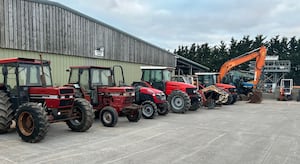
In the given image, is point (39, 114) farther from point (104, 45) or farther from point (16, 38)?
point (104, 45)

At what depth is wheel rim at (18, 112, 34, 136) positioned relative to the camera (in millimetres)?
5949

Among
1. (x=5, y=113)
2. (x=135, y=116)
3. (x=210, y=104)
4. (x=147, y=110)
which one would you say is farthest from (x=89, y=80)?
(x=210, y=104)

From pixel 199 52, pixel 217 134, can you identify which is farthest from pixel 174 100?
pixel 199 52

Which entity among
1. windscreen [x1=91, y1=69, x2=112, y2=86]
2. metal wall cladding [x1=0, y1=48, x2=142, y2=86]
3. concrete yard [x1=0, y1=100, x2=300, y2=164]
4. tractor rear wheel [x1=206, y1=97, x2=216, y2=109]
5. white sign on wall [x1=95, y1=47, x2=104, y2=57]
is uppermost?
white sign on wall [x1=95, y1=47, x2=104, y2=57]

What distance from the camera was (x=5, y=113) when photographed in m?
6.30

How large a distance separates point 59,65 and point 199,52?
32783mm

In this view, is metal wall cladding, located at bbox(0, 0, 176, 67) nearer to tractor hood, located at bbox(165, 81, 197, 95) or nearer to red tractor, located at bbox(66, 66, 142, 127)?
red tractor, located at bbox(66, 66, 142, 127)

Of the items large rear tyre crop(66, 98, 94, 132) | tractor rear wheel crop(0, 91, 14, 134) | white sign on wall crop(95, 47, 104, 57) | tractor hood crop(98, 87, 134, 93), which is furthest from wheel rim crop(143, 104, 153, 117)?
white sign on wall crop(95, 47, 104, 57)

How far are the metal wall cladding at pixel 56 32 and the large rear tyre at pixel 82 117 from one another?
467cm

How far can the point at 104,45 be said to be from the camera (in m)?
14.6

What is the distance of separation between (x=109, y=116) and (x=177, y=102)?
4380mm

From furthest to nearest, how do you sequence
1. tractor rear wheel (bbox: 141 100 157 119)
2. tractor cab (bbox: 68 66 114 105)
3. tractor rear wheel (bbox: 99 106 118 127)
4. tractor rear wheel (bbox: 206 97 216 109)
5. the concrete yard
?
tractor rear wheel (bbox: 206 97 216 109), tractor rear wheel (bbox: 141 100 157 119), tractor cab (bbox: 68 66 114 105), tractor rear wheel (bbox: 99 106 118 127), the concrete yard

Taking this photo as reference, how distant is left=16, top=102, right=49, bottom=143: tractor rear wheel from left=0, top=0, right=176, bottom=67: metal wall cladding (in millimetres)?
4726

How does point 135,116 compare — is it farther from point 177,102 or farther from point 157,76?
point 157,76
